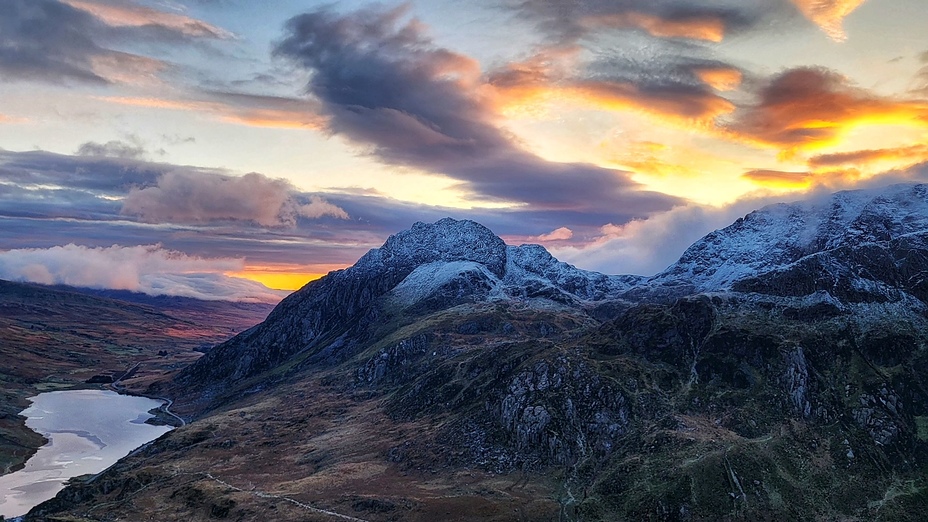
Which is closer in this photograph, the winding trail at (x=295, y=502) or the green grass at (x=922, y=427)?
the winding trail at (x=295, y=502)

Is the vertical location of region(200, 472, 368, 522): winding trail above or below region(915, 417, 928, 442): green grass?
below

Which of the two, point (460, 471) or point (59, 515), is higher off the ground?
point (460, 471)

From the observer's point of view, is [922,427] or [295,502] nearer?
[295,502]

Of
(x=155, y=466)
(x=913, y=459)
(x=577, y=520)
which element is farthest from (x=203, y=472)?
(x=913, y=459)

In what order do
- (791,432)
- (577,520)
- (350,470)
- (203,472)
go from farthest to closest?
(203,472) < (350,470) < (791,432) < (577,520)

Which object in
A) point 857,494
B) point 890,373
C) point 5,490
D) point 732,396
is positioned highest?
point 890,373

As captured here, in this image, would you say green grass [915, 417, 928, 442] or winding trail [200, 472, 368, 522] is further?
green grass [915, 417, 928, 442]

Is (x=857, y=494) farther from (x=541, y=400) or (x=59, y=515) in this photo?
(x=59, y=515)

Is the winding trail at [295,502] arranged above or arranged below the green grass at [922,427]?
below

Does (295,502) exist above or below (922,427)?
below

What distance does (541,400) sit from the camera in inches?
7279

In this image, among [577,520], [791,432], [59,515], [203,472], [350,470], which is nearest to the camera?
[577,520]

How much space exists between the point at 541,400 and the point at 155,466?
12924cm

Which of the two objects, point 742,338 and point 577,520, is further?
point 742,338
